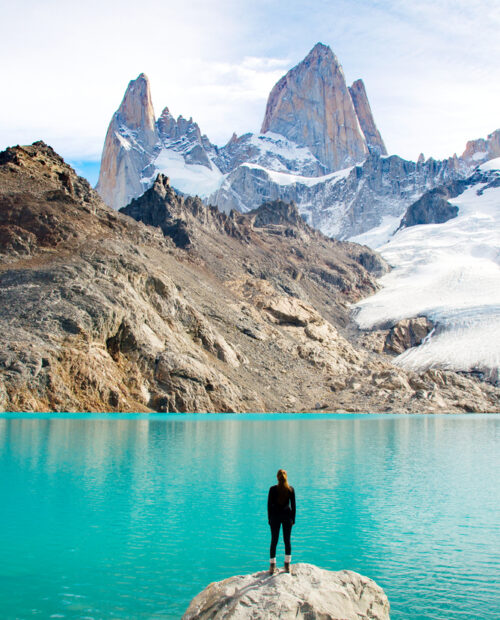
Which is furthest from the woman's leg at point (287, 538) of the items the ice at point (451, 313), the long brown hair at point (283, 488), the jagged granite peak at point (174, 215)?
the ice at point (451, 313)

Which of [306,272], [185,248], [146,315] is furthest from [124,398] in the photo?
[306,272]

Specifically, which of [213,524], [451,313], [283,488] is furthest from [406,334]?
[283,488]

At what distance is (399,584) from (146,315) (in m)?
65.8

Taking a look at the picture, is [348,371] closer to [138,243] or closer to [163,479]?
[138,243]

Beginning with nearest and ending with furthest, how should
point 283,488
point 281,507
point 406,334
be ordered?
point 283,488
point 281,507
point 406,334

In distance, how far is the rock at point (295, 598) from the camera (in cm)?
937

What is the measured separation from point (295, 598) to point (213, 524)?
856 cm

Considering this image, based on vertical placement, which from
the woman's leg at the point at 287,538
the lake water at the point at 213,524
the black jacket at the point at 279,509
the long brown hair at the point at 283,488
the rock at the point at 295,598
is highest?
the long brown hair at the point at 283,488

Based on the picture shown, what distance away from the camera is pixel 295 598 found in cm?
962

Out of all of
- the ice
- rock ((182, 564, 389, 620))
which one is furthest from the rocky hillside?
rock ((182, 564, 389, 620))

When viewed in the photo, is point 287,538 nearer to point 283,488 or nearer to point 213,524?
point 283,488

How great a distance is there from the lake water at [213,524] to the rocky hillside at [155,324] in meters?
29.2

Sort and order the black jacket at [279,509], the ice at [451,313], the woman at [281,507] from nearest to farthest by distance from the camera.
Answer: the woman at [281,507]
the black jacket at [279,509]
the ice at [451,313]

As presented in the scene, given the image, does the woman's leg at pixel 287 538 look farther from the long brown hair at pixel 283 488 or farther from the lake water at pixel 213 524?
the lake water at pixel 213 524
